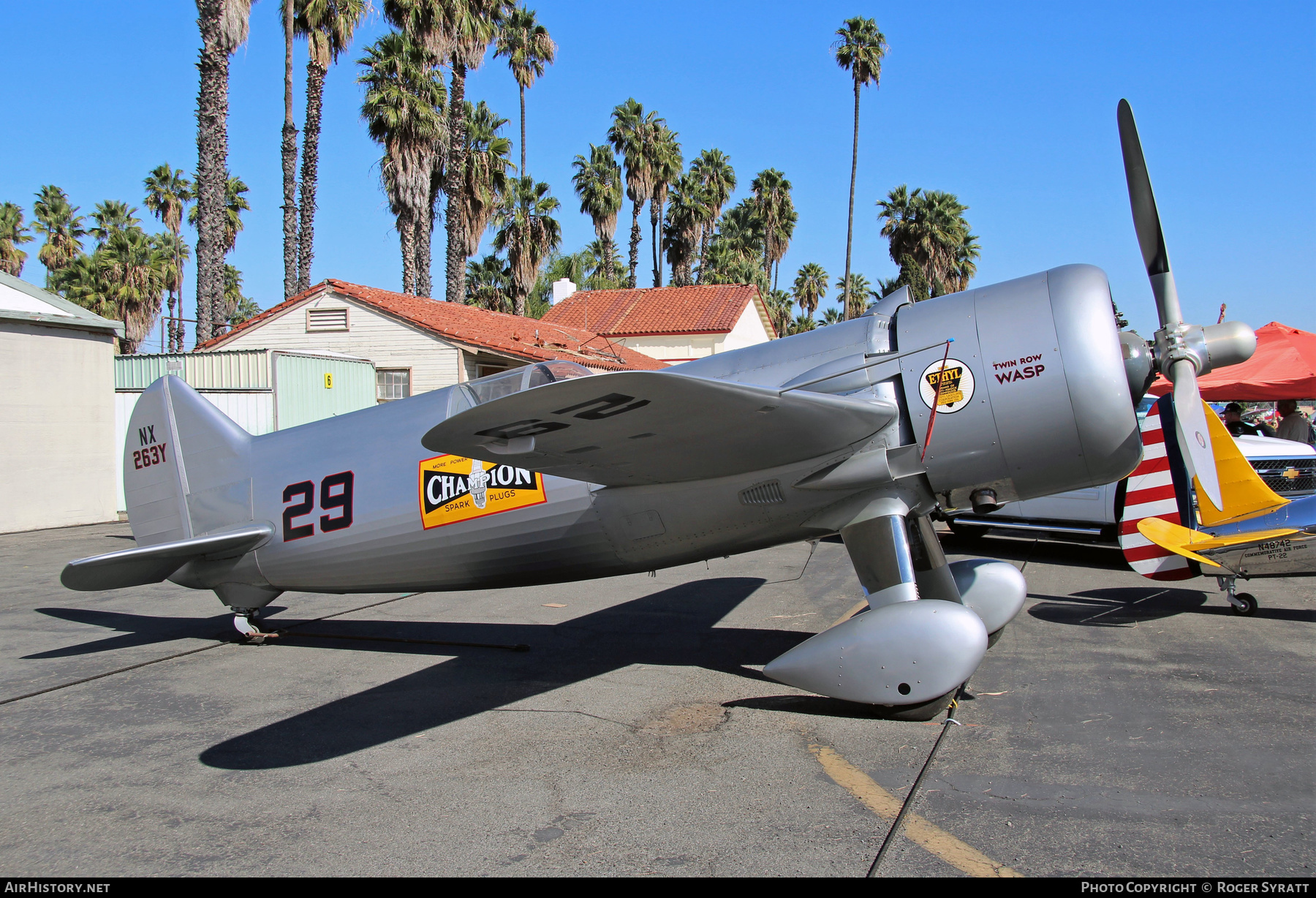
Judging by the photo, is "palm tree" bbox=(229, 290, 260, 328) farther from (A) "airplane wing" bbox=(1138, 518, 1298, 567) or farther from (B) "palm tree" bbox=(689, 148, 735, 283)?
(A) "airplane wing" bbox=(1138, 518, 1298, 567)

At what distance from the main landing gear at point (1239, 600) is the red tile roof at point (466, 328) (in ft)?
46.4

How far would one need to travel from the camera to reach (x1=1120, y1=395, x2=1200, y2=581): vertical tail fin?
23.0 ft

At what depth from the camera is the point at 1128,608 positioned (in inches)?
294

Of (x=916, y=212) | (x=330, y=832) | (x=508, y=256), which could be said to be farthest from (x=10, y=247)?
(x=330, y=832)

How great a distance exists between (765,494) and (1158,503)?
448 centimetres

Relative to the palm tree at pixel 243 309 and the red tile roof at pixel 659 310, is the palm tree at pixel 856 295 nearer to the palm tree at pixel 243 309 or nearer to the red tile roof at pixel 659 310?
the red tile roof at pixel 659 310

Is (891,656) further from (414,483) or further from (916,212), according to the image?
(916,212)

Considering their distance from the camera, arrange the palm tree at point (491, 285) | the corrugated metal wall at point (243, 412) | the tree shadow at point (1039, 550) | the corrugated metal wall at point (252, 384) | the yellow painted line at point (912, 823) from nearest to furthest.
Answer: the yellow painted line at point (912, 823) → the tree shadow at point (1039, 550) → the corrugated metal wall at point (243, 412) → the corrugated metal wall at point (252, 384) → the palm tree at point (491, 285)

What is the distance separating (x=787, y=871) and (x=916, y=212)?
166ft

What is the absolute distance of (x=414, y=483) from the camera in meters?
5.98

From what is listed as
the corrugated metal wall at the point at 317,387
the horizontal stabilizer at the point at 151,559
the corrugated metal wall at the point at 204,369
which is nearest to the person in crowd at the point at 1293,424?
the horizontal stabilizer at the point at 151,559

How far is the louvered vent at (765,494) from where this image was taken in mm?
5016

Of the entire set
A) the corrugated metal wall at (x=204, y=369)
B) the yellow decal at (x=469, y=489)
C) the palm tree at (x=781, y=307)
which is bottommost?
the yellow decal at (x=469, y=489)

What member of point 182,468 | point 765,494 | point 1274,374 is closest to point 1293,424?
point 1274,374
